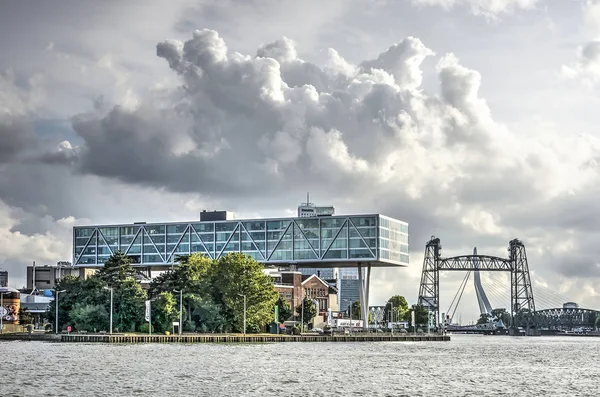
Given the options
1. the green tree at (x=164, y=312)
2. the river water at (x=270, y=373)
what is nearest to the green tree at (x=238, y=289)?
the green tree at (x=164, y=312)

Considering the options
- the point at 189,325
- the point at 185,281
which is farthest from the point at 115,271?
the point at 189,325

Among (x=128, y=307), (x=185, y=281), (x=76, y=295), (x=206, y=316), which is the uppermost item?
(x=185, y=281)

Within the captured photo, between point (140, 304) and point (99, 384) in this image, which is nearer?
point (99, 384)

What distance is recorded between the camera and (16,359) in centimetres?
12275

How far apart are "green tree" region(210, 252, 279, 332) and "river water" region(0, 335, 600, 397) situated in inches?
1429

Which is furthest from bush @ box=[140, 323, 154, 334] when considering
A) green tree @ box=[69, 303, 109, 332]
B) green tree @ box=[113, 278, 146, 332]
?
green tree @ box=[69, 303, 109, 332]

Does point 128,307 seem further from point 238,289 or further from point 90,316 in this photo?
point 238,289

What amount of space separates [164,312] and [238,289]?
721 inches

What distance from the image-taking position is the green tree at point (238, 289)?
190125 mm

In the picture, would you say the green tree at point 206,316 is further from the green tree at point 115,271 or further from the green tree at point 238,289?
the green tree at point 115,271

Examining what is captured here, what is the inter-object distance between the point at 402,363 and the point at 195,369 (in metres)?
32.0

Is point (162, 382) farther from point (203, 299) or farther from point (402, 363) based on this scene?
point (203, 299)

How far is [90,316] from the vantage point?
578ft

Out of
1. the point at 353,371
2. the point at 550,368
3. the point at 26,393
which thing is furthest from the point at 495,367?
the point at 26,393
